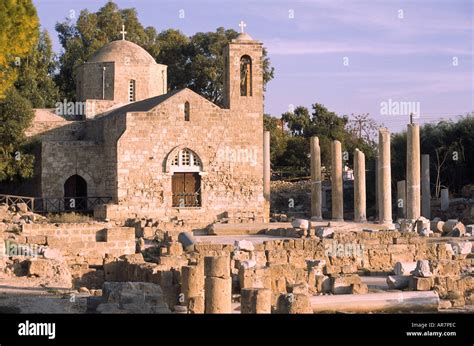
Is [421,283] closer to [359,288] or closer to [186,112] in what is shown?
[359,288]

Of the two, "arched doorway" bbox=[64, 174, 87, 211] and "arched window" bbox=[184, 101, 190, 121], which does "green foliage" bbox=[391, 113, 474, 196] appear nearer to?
"arched window" bbox=[184, 101, 190, 121]

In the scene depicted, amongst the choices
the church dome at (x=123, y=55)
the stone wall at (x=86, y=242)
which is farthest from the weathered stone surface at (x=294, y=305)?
the church dome at (x=123, y=55)

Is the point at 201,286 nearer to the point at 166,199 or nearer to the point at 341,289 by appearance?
the point at 341,289

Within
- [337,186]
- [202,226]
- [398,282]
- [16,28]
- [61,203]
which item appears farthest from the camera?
[337,186]

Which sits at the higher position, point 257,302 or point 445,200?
point 445,200

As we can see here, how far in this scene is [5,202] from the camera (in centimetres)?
3650

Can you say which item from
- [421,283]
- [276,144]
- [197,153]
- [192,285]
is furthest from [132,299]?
[276,144]

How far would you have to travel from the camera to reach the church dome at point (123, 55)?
41250 mm

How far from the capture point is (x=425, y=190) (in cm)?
3788

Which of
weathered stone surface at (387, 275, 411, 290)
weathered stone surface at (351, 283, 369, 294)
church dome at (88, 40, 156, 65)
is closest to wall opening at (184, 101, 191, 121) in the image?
church dome at (88, 40, 156, 65)

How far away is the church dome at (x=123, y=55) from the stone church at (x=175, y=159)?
4.16 metres

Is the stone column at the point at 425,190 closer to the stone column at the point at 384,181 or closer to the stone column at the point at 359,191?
the stone column at the point at 359,191

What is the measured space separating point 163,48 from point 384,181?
Result: 1045 inches

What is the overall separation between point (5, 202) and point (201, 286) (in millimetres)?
21859
